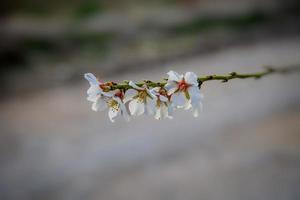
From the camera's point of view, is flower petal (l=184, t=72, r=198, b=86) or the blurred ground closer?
flower petal (l=184, t=72, r=198, b=86)

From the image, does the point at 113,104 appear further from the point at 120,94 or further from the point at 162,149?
the point at 162,149

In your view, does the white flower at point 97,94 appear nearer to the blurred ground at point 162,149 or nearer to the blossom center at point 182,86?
the blossom center at point 182,86

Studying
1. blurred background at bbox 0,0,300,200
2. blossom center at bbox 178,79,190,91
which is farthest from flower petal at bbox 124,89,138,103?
blurred background at bbox 0,0,300,200

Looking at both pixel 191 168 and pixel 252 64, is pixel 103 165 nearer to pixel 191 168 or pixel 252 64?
pixel 191 168

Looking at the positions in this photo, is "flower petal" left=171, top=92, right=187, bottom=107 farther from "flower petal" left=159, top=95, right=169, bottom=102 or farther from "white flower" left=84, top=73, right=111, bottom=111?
"white flower" left=84, top=73, right=111, bottom=111

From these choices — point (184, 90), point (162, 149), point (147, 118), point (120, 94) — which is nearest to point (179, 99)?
point (184, 90)

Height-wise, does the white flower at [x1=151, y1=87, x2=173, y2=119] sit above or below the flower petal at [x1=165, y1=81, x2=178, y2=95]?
below
